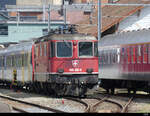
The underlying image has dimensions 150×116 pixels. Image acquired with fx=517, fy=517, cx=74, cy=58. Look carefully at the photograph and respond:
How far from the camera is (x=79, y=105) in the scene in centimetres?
1881

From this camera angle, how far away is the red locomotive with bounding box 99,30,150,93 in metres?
22.5

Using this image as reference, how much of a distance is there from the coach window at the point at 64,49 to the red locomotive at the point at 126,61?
3145 millimetres

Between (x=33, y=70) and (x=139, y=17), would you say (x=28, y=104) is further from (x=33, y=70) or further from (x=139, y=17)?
(x=139, y=17)

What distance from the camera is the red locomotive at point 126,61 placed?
2248cm

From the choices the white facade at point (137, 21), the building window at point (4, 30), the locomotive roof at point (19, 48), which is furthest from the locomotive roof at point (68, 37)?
the building window at point (4, 30)

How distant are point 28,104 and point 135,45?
6.56m

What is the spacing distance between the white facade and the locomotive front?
66.1 ft

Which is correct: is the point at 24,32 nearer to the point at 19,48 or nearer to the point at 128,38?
the point at 19,48

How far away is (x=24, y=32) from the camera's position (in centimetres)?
6575

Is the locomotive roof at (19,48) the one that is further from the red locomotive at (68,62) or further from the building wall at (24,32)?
the building wall at (24,32)

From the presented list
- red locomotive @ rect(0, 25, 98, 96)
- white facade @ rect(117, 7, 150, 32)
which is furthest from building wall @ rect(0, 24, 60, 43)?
red locomotive @ rect(0, 25, 98, 96)

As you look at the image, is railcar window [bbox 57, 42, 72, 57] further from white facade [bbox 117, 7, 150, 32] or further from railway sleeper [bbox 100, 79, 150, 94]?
white facade [bbox 117, 7, 150, 32]

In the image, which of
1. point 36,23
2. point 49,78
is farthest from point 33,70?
point 36,23

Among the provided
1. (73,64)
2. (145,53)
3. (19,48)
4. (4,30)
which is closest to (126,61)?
(145,53)
